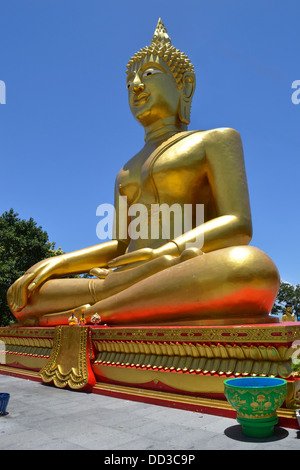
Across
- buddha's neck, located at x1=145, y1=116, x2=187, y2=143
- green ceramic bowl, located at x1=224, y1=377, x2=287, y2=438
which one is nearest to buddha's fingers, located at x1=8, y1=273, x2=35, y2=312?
buddha's neck, located at x1=145, y1=116, x2=187, y2=143

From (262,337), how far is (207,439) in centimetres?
94

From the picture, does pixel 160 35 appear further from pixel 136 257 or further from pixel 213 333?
pixel 213 333

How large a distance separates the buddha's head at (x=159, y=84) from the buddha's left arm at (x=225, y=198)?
1232 mm

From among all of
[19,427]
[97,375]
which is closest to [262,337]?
[19,427]

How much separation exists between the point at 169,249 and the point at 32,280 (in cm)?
227

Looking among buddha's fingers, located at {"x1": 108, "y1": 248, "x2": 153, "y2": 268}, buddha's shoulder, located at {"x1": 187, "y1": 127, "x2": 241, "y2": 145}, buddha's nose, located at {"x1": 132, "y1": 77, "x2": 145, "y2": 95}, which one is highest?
buddha's nose, located at {"x1": 132, "y1": 77, "x2": 145, "y2": 95}

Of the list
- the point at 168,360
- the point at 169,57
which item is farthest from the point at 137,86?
the point at 168,360

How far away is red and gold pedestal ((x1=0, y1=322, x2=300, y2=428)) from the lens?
3107 mm

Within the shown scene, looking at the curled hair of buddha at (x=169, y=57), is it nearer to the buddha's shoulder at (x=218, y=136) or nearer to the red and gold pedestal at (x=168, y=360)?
the buddha's shoulder at (x=218, y=136)

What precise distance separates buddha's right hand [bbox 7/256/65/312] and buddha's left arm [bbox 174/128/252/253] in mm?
2128

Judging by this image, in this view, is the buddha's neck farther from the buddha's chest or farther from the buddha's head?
the buddha's chest

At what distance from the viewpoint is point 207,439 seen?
8.29 feet

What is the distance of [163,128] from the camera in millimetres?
6480
